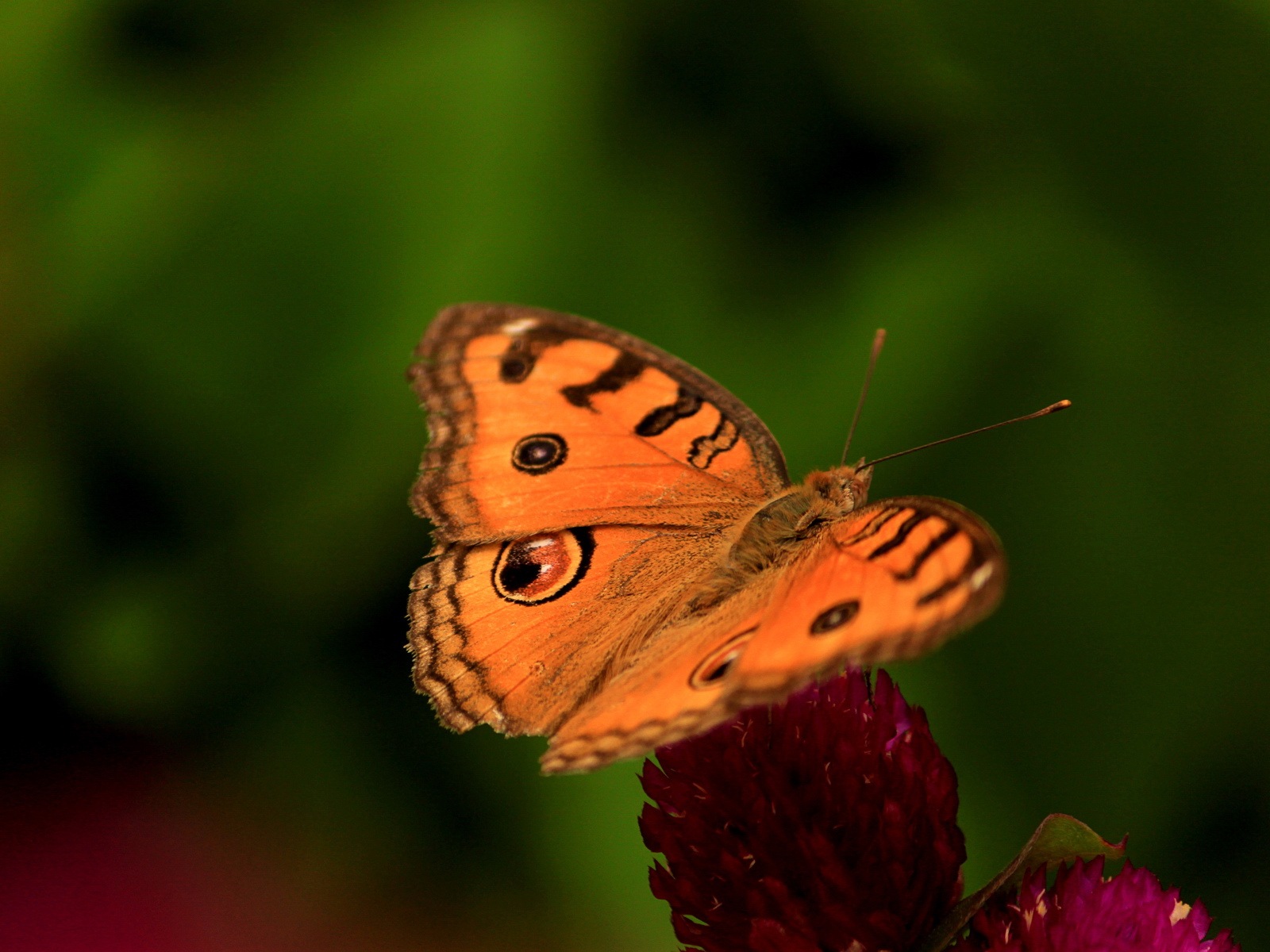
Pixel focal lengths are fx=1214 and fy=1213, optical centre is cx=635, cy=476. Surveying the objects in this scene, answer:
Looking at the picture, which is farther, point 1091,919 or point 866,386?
point 866,386

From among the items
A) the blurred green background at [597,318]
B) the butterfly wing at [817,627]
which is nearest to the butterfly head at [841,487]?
the butterfly wing at [817,627]

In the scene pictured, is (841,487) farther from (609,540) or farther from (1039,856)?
(1039,856)

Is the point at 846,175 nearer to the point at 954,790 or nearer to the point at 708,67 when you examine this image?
the point at 708,67

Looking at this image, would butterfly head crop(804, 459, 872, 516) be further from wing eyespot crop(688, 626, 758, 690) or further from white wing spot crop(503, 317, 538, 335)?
white wing spot crop(503, 317, 538, 335)

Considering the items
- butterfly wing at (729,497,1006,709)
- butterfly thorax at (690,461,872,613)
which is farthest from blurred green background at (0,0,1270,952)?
butterfly wing at (729,497,1006,709)

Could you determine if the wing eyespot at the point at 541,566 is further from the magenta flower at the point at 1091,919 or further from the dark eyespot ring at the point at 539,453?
the magenta flower at the point at 1091,919

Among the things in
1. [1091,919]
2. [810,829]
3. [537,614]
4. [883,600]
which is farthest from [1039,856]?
[537,614]

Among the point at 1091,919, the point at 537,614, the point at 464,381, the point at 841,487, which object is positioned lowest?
the point at 1091,919
